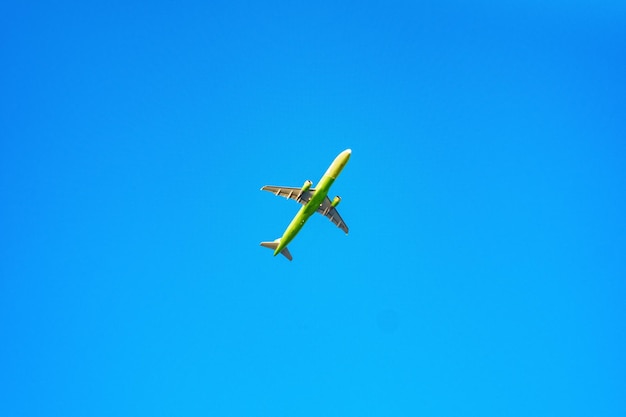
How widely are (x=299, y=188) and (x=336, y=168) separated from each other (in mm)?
10188

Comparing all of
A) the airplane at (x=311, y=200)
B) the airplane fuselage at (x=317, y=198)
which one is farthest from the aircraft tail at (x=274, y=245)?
the airplane fuselage at (x=317, y=198)

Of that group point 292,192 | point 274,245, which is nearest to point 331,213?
point 292,192

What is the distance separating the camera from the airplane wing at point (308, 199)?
11838cm

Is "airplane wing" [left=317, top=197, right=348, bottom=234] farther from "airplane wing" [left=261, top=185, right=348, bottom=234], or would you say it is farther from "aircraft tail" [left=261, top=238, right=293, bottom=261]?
"aircraft tail" [left=261, top=238, right=293, bottom=261]

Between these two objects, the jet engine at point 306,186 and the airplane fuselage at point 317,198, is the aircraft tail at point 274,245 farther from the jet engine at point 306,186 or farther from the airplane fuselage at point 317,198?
the jet engine at point 306,186

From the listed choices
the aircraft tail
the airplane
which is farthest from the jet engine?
the aircraft tail

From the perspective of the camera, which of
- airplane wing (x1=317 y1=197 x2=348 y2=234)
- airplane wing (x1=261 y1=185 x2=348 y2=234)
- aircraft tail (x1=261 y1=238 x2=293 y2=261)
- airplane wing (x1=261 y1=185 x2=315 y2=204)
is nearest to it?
airplane wing (x1=261 y1=185 x2=315 y2=204)

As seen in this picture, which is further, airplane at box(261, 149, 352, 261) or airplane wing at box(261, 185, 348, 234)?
airplane wing at box(261, 185, 348, 234)

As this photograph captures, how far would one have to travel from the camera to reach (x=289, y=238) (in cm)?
12394

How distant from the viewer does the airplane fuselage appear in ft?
371

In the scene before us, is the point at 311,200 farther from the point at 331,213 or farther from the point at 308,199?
the point at 331,213

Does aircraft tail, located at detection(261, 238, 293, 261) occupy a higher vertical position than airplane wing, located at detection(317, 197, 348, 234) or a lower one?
lower

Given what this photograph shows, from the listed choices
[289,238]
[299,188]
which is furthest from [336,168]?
[289,238]

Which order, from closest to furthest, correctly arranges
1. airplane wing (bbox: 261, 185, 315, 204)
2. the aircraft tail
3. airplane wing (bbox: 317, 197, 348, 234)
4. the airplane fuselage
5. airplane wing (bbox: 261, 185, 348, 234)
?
the airplane fuselage
airplane wing (bbox: 261, 185, 315, 204)
airplane wing (bbox: 261, 185, 348, 234)
airplane wing (bbox: 317, 197, 348, 234)
the aircraft tail
